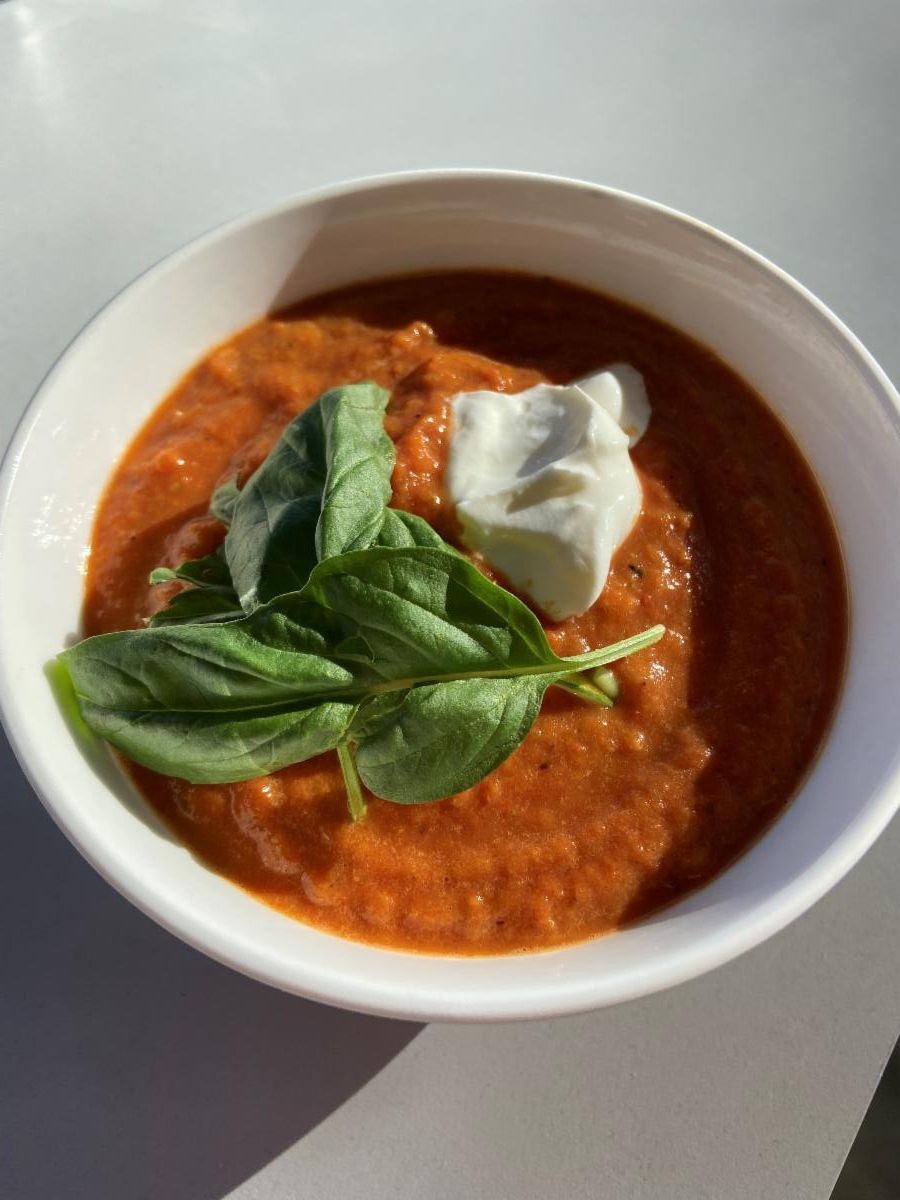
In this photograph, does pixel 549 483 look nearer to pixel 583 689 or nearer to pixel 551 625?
pixel 551 625

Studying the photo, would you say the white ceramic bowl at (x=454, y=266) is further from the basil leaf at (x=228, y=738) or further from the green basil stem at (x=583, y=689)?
the green basil stem at (x=583, y=689)

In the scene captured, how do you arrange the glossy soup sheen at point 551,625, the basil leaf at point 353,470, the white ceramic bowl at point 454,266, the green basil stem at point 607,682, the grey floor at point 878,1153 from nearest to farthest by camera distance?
the white ceramic bowl at point 454,266 < the basil leaf at point 353,470 < the glossy soup sheen at point 551,625 < the green basil stem at point 607,682 < the grey floor at point 878,1153

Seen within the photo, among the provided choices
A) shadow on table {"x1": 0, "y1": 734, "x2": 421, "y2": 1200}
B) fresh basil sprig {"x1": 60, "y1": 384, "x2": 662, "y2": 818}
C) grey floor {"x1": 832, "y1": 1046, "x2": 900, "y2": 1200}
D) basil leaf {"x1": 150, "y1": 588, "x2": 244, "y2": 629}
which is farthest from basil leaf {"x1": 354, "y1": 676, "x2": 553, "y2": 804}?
grey floor {"x1": 832, "y1": 1046, "x2": 900, "y2": 1200}

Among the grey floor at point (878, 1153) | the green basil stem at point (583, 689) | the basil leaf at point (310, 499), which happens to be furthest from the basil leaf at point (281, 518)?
the grey floor at point (878, 1153)

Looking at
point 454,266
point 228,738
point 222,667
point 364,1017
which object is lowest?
point 364,1017

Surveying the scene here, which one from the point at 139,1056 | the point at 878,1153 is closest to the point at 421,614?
the point at 139,1056

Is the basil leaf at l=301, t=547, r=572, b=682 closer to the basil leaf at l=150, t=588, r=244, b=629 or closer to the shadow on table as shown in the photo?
the basil leaf at l=150, t=588, r=244, b=629
